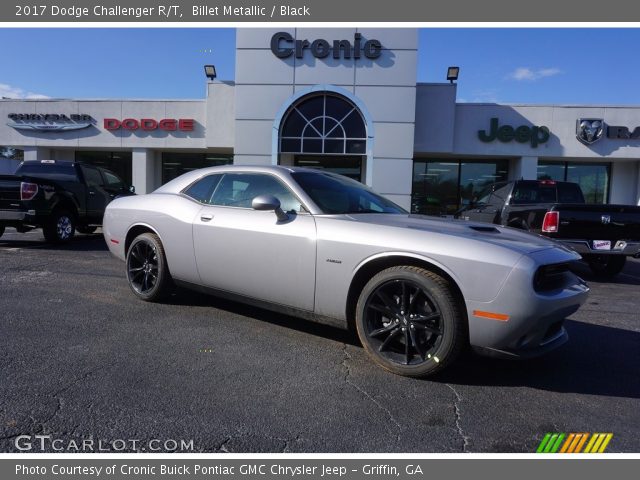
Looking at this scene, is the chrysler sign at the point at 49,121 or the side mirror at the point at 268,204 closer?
the side mirror at the point at 268,204

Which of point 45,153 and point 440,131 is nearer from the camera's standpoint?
point 440,131

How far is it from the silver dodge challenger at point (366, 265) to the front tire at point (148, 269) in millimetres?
22

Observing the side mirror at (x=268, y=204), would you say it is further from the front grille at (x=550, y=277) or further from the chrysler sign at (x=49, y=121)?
the chrysler sign at (x=49, y=121)

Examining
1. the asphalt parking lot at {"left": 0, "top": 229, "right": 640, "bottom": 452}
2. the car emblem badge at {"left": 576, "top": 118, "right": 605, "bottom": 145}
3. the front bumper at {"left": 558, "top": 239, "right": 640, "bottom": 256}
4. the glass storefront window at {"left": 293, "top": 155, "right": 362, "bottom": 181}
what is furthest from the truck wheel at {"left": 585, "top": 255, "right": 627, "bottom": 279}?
the car emblem badge at {"left": 576, "top": 118, "right": 605, "bottom": 145}

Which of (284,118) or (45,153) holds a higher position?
(284,118)

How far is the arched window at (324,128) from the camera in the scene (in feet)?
51.1

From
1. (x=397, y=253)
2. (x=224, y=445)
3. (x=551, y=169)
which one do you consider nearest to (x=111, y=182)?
(x=397, y=253)

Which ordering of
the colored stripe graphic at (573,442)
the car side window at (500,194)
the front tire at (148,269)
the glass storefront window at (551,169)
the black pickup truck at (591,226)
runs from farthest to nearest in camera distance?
the glass storefront window at (551,169), the car side window at (500,194), the black pickup truck at (591,226), the front tire at (148,269), the colored stripe graphic at (573,442)

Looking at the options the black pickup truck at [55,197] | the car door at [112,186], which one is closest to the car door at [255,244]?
the black pickup truck at [55,197]

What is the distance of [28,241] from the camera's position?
9.93m

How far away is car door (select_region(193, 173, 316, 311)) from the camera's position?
350cm
